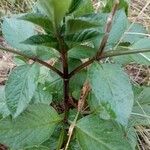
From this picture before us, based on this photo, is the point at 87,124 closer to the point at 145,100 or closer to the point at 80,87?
the point at 80,87

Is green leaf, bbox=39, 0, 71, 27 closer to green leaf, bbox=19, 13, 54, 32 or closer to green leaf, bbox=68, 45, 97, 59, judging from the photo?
green leaf, bbox=19, 13, 54, 32

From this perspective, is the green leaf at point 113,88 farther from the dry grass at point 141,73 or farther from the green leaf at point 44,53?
the dry grass at point 141,73

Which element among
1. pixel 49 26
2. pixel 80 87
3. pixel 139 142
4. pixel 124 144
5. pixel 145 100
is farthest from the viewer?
pixel 139 142

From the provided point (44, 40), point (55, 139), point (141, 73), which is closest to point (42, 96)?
point (55, 139)

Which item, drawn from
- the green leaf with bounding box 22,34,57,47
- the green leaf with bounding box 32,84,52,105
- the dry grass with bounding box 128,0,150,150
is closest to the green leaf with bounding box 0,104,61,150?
the green leaf with bounding box 32,84,52,105

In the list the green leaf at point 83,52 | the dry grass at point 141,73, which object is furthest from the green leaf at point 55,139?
the dry grass at point 141,73

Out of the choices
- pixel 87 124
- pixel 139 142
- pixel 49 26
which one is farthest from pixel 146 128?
pixel 49 26
